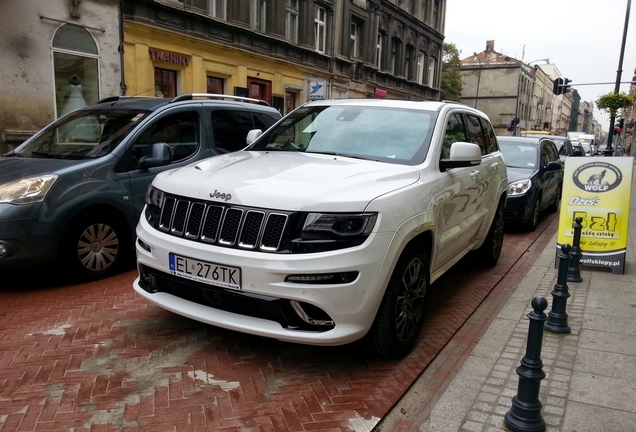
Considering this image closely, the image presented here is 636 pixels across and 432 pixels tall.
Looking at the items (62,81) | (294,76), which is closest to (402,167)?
(62,81)

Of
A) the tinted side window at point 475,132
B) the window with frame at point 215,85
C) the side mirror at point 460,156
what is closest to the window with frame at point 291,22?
the window with frame at point 215,85

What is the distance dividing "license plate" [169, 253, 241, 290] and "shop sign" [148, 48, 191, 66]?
1282 centimetres

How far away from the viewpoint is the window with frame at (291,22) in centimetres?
1956

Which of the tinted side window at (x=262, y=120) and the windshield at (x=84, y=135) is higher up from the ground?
the tinted side window at (x=262, y=120)

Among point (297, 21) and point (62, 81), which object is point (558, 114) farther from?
point (62, 81)

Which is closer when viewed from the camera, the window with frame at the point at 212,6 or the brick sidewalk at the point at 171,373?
the brick sidewalk at the point at 171,373

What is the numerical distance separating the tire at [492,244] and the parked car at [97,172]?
3.26 m

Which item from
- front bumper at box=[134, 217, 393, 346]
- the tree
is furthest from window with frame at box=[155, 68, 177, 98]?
the tree

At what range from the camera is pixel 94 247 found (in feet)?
16.5

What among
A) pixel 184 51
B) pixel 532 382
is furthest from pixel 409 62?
pixel 532 382

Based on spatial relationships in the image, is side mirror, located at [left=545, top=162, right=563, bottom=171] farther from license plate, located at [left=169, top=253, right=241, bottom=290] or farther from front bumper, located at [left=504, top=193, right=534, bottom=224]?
license plate, located at [left=169, top=253, right=241, bottom=290]

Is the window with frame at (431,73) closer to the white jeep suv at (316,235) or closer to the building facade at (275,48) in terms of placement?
the building facade at (275,48)

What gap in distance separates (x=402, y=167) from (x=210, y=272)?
62.5 inches

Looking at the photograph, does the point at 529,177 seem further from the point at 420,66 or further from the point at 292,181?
the point at 420,66
